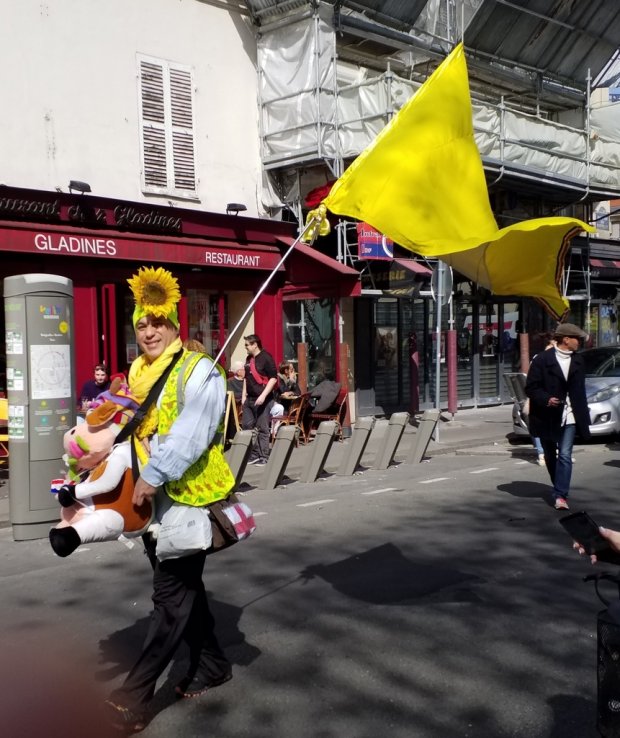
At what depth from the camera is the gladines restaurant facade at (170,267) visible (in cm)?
1145

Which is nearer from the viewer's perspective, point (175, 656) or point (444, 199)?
point (175, 656)

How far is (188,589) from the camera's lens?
3.71 meters

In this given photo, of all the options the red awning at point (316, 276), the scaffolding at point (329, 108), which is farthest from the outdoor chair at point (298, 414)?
the scaffolding at point (329, 108)

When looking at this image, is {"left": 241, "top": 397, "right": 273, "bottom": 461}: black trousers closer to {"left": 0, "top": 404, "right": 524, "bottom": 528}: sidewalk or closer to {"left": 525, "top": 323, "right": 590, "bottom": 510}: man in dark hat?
{"left": 0, "top": 404, "right": 524, "bottom": 528}: sidewalk

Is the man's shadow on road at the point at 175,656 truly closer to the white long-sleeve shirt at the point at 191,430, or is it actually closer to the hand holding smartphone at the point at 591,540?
the white long-sleeve shirt at the point at 191,430

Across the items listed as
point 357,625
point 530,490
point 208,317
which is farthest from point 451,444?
point 357,625

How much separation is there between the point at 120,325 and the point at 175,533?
978cm

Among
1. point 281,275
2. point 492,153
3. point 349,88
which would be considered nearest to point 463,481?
point 281,275

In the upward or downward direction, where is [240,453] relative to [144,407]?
downward

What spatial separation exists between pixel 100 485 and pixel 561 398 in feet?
17.7

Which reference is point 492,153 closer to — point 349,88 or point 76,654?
point 349,88

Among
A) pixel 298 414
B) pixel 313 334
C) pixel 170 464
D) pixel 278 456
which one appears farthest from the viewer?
pixel 313 334

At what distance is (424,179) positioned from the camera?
493 cm

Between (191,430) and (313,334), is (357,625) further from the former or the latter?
(313,334)
